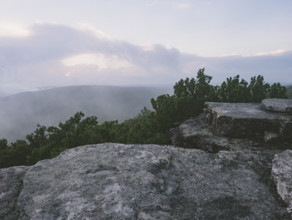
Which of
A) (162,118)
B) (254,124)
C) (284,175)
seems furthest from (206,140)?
(284,175)

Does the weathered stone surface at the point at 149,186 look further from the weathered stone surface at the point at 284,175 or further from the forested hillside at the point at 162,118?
the forested hillside at the point at 162,118

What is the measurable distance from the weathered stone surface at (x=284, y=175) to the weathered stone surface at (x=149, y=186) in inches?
6.0

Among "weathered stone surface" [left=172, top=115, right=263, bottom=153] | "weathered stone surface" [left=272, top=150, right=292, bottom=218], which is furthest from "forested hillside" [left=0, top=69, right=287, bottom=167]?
"weathered stone surface" [left=272, top=150, right=292, bottom=218]

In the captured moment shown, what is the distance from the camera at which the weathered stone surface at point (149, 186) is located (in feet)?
9.95

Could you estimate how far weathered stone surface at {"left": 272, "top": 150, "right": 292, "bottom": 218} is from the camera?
10.6 ft

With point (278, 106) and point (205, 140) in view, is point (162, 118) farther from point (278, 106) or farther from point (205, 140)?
point (278, 106)

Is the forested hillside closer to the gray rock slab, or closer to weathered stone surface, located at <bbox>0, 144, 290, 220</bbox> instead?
the gray rock slab

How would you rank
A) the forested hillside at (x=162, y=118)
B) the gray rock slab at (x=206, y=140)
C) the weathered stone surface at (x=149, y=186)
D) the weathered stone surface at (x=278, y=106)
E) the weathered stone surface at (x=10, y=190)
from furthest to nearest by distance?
1. the forested hillside at (x=162, y=118)
2. the weathered stone surface at (x=278, y=106)
3. the gray rock slab at (x=206, y=140)
4. the weathered stone surface at (x=10, y=190)
5. the weathered stone surface at (x=149, y=186)

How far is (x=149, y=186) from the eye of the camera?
11.6 feet

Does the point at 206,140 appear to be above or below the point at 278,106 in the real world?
below

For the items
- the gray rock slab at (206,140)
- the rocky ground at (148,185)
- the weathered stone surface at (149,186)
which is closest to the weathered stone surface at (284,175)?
the rocky ground at (148,185)

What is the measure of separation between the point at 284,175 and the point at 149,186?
2279 millimetres

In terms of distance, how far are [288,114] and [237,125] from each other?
226cm

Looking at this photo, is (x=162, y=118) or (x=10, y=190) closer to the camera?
(x=10, y=190)
